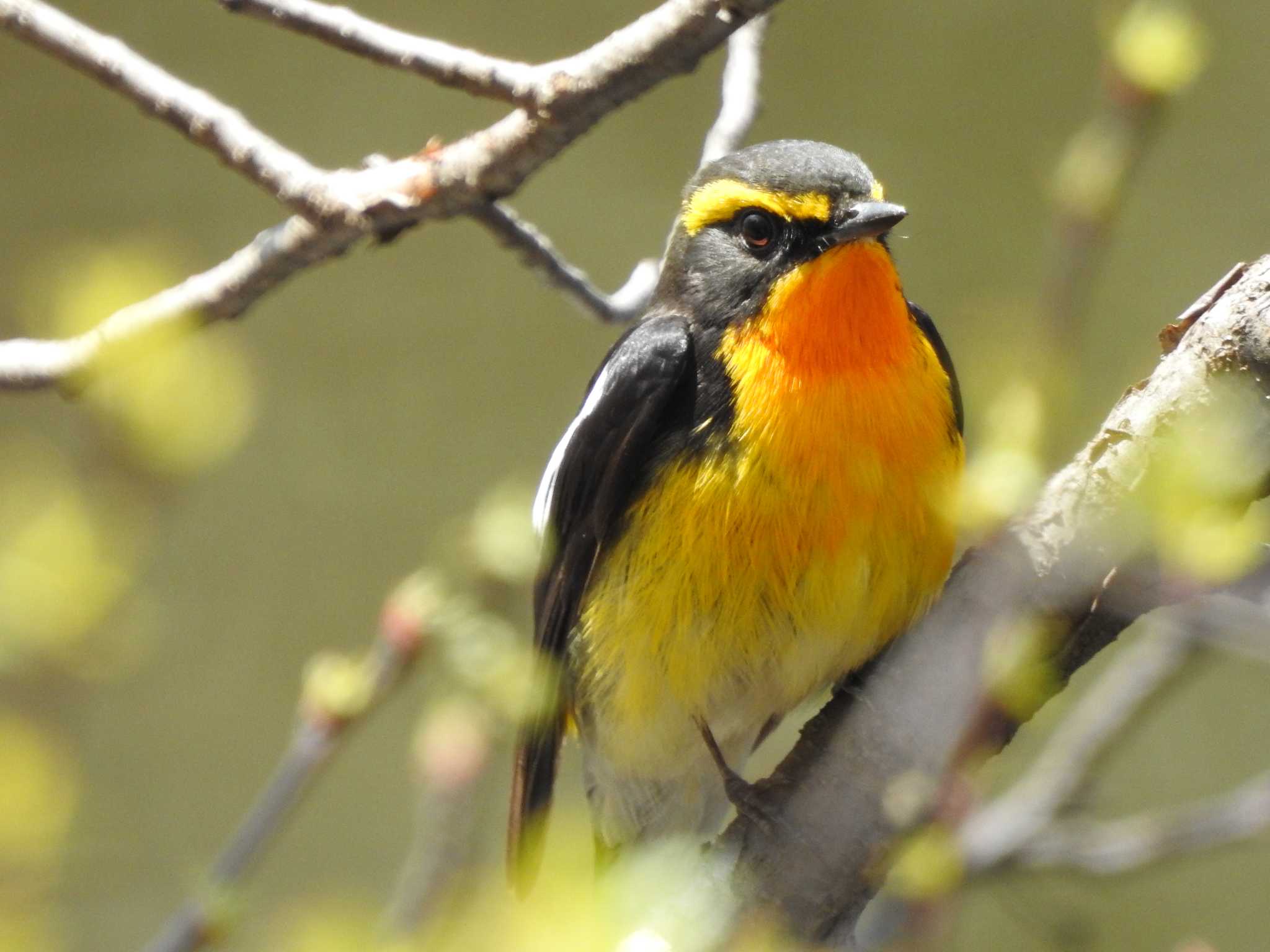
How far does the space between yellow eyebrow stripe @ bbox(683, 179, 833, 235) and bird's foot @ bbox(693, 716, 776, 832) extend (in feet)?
2.43

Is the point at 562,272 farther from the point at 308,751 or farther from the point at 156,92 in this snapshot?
the point at 308,751

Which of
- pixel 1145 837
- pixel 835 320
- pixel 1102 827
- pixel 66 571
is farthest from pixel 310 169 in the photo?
pixel 1102 827

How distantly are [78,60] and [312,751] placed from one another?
798 mm

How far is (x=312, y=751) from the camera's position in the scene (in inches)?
46.1

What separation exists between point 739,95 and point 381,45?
0.80m

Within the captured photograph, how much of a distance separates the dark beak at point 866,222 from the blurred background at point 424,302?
1.87m

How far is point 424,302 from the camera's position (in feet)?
14.6

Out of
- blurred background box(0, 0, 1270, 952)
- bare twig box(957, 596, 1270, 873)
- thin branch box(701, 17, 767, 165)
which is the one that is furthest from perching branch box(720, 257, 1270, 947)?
blurred background box(0, 0, 1270, 952)

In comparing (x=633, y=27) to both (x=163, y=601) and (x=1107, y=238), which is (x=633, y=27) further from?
(x=163, y=601)

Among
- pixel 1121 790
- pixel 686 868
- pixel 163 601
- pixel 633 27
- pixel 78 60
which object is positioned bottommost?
pixel 1121 790

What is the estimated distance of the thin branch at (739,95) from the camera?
7.09 ft

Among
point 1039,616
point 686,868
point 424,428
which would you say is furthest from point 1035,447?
point 424,428

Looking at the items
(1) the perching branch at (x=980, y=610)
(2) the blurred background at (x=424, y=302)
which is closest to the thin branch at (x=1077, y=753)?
(2) the blurred background at (x=424, y=302)

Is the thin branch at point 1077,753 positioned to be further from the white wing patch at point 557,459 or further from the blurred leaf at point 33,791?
the blurred leaf at point 33,791
